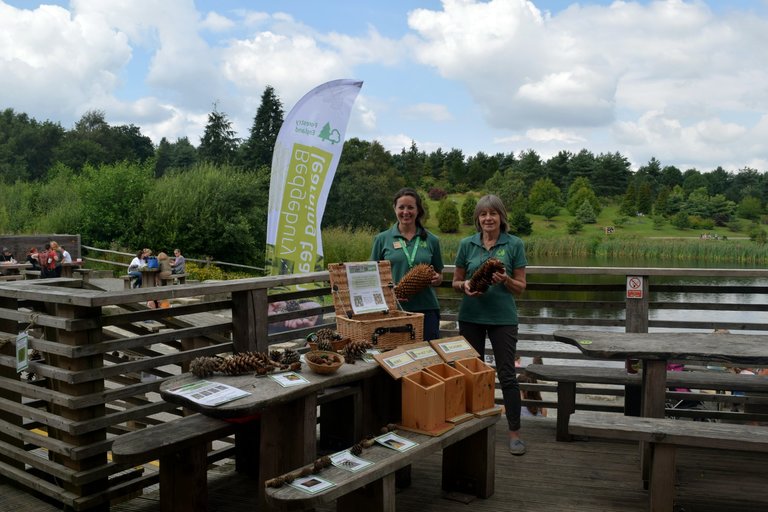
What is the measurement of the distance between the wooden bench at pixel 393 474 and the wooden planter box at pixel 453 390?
0.06 metres

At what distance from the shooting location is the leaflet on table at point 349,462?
8.98ft

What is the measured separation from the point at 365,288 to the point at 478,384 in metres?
0.82

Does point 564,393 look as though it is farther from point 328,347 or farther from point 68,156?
point 68,156

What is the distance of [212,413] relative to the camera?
2.55m

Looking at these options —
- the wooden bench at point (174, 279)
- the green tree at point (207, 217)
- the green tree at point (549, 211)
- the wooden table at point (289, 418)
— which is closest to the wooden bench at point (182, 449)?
the wooden table at point (289, 418)

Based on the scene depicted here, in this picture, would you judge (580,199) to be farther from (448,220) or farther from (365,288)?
(365,288)

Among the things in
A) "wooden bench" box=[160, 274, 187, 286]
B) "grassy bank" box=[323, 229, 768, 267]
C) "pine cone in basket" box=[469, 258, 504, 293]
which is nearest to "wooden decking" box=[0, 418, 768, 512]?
"pine cone in basket" box=[469, 258, 504, 293]

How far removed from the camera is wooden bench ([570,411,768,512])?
3.10 m

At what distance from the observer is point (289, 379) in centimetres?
297

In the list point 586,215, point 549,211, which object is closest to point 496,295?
point 586,215

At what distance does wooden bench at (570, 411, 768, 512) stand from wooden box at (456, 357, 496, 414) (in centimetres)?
47

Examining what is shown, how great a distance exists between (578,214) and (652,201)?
38.0ft

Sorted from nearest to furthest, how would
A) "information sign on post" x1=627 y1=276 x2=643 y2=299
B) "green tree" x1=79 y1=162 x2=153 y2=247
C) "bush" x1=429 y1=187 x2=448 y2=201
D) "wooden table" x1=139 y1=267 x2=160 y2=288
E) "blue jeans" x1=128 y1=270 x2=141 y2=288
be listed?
"information sign on post" x1=627 y1=276 x2=643 y2=299 < "wooden table" x1=139 y1=267 x2=160 y2=288 < "blue jeans" x1=128 y1=270 x2=141 y2=288 < "green tree" x1=79 y1=162 x2=153 y2=247 < "bush" x1=429 y1=187 x2=448 y2=201

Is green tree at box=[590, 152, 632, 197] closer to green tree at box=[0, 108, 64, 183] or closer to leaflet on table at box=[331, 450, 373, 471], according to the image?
green tree at box=[0, 108, 64, 183]
